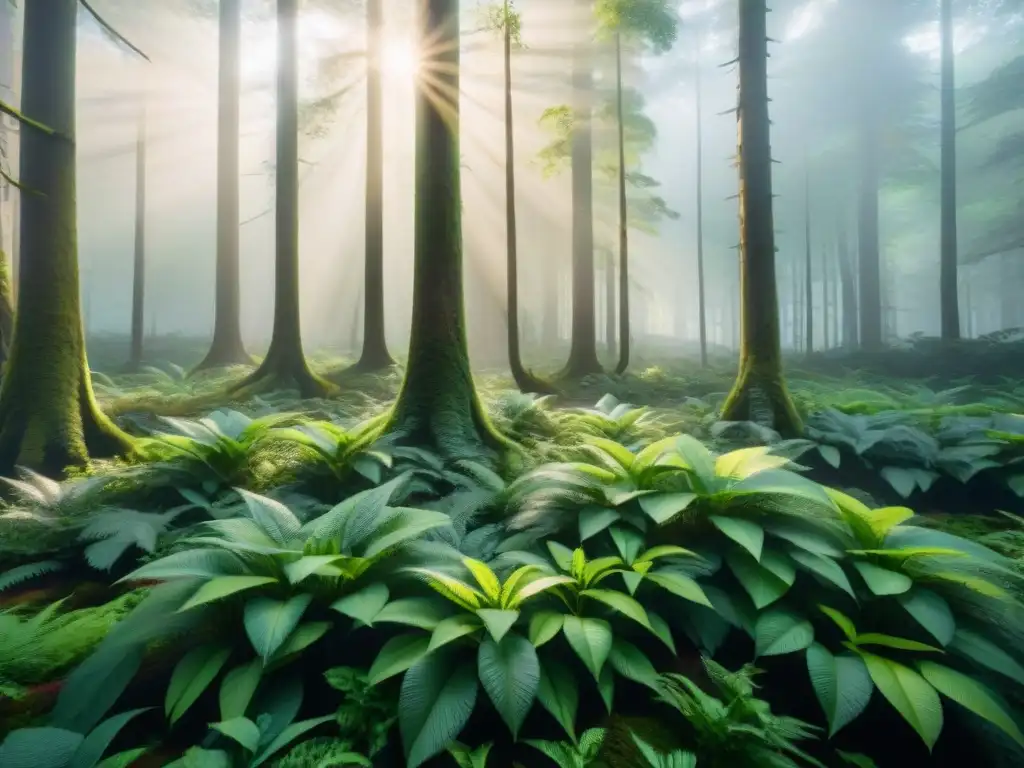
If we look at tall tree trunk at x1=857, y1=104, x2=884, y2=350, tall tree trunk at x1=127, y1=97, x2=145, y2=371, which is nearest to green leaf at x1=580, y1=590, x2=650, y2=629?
tall tree trunk at x1=127, y1=97, x2=145, y2=371

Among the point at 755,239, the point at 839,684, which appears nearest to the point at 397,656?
the point at 839,684

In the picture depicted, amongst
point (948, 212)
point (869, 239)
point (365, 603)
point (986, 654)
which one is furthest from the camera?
point (869, 239)

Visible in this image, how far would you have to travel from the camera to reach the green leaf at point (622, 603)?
7.79 ft

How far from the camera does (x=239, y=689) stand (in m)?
2.24

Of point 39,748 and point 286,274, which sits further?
point 286,274

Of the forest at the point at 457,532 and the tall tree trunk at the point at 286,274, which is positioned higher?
the tall tree trunk at the point at 286,274

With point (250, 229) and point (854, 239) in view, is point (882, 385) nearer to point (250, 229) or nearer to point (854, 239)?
point (854, 239)

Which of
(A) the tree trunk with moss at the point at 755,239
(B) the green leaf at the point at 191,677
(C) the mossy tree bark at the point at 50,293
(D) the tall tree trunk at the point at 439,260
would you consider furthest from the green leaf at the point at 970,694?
(C) the mossy tree bark at the point at 50,293

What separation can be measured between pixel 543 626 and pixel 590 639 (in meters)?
0.22

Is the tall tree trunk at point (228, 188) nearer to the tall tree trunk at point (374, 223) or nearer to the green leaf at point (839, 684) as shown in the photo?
the tall tree trunk at point (374, 223)

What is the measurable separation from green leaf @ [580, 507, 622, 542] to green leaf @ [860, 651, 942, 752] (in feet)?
4.52

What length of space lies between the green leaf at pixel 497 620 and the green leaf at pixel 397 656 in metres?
0.28

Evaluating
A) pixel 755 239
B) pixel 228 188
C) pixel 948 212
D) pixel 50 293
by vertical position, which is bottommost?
pixel 50 293

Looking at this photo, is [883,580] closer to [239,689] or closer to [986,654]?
[986,654]
